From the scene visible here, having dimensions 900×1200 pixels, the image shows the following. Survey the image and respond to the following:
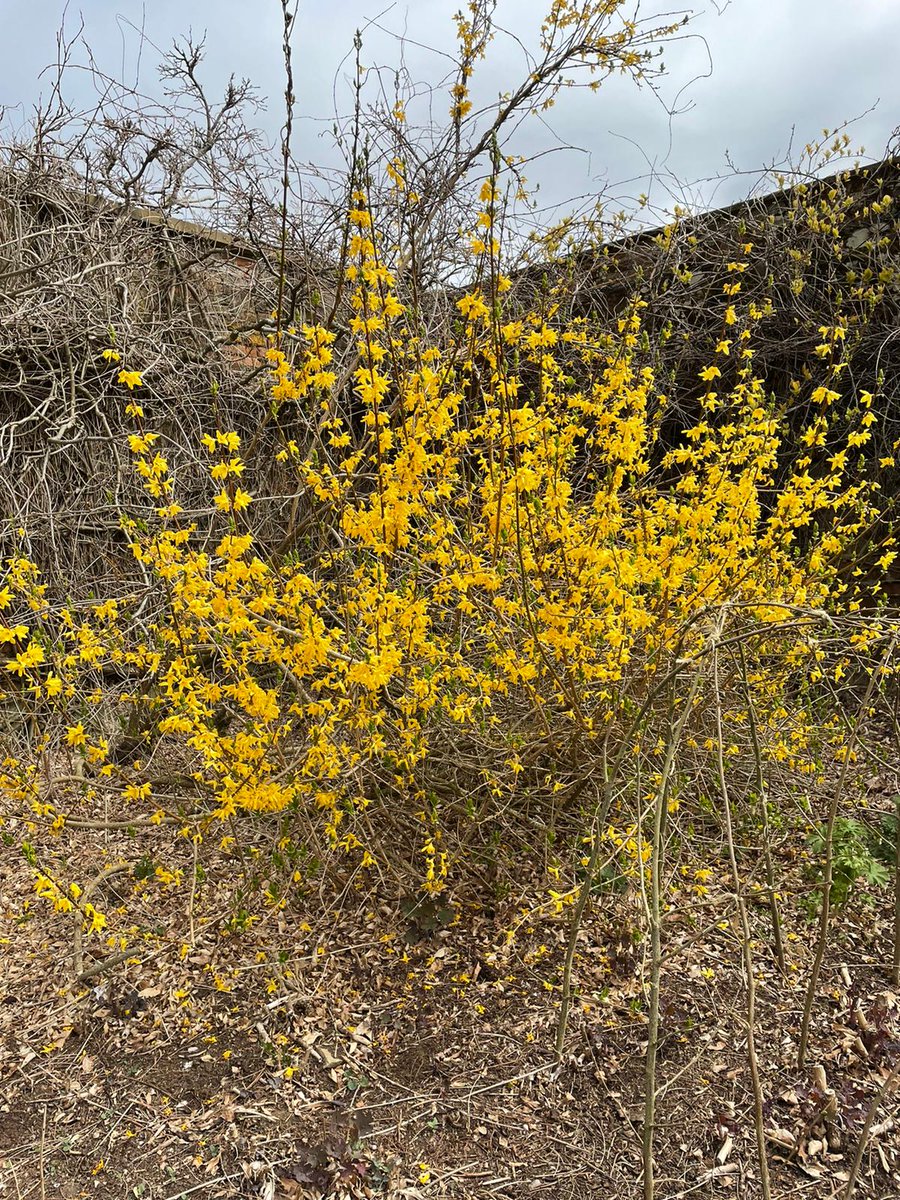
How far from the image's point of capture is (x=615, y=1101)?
224 centimetres

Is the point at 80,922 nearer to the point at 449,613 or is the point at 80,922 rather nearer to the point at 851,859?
the point at 449,613

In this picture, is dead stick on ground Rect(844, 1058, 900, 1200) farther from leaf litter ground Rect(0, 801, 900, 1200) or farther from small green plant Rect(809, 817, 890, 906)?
small green plant Rect(809, 817, 890, 906)

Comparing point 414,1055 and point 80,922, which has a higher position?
point 80,922

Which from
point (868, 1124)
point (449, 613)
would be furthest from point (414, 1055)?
point (449, 613)

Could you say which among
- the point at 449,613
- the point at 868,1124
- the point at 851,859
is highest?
the point at 449,613

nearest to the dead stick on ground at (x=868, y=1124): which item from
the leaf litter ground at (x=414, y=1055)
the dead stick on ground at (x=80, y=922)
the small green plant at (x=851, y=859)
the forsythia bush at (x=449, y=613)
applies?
the leaf litter ground at (x=414, y=1055)

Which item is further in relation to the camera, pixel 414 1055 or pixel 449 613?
pixel 449 613

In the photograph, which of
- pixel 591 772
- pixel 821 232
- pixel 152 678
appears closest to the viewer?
pixel 591 772

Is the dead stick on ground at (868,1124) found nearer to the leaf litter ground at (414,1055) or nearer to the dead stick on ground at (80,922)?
the leaf litter ground at (414,1055)

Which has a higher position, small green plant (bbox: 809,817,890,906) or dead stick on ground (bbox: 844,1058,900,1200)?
dead stick on ground (bbox: 844,1058,900,1200)

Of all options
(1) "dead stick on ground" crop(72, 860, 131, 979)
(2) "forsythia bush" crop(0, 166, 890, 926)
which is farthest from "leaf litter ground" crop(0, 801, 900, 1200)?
(2) "forsythia bush" crop(0, 166, 890, 926)

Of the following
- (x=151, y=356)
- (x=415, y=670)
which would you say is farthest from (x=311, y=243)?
(x=415, y=670)

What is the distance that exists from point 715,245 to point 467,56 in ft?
10.7

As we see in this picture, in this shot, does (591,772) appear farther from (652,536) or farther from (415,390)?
(415,390)
